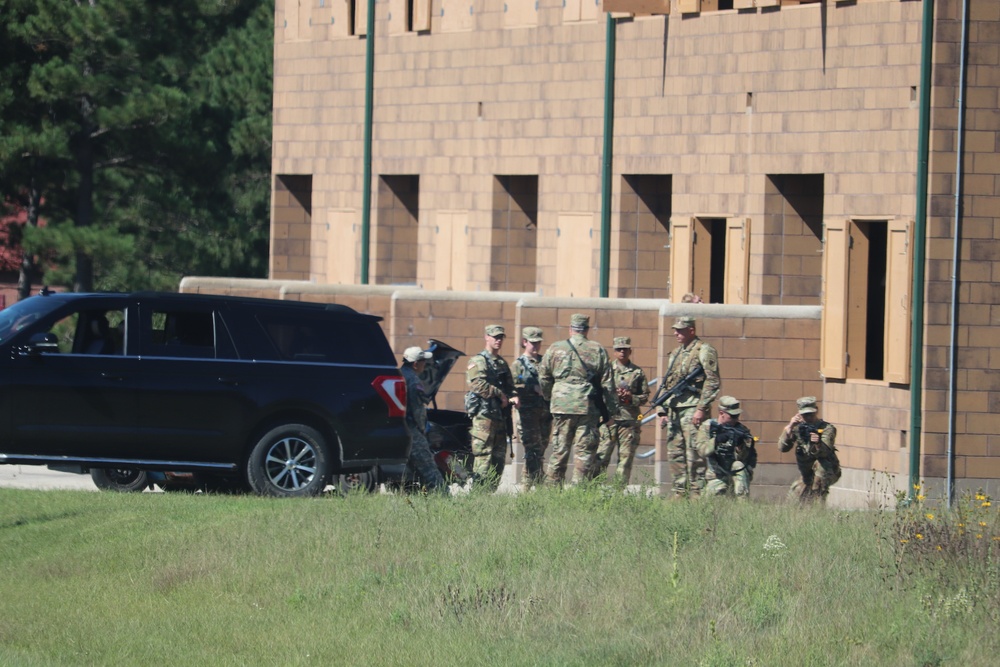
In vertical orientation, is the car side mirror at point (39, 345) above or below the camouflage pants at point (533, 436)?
above

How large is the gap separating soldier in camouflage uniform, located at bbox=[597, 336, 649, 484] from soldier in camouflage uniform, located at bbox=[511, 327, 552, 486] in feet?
2.04

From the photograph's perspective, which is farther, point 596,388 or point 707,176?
point 707,176

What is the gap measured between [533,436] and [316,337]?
3.09 meters

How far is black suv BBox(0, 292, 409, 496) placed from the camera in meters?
14.3

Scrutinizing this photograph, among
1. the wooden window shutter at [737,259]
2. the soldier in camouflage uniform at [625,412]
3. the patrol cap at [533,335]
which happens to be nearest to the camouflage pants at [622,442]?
the soldier in camouflage uniform at [625,412]

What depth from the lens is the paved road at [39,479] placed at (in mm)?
17422

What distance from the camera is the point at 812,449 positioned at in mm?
16094

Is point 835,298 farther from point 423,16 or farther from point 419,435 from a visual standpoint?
point 423,16

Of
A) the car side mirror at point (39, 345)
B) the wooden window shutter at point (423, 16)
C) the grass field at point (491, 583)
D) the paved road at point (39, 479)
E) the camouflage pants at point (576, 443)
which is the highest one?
the wooden window shutter at point (423, 16)

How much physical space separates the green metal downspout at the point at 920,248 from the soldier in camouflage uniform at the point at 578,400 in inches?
149

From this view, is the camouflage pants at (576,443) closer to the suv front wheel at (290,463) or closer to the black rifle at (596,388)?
the black rifle at (596,388)

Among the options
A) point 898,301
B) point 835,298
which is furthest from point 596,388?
point 835,298

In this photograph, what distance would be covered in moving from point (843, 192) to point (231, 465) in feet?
28.3

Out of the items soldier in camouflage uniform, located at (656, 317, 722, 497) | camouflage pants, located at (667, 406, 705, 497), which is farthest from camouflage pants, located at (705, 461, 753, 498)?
soldier in camouflage uniform, located at (656, 317, 722, 497)
